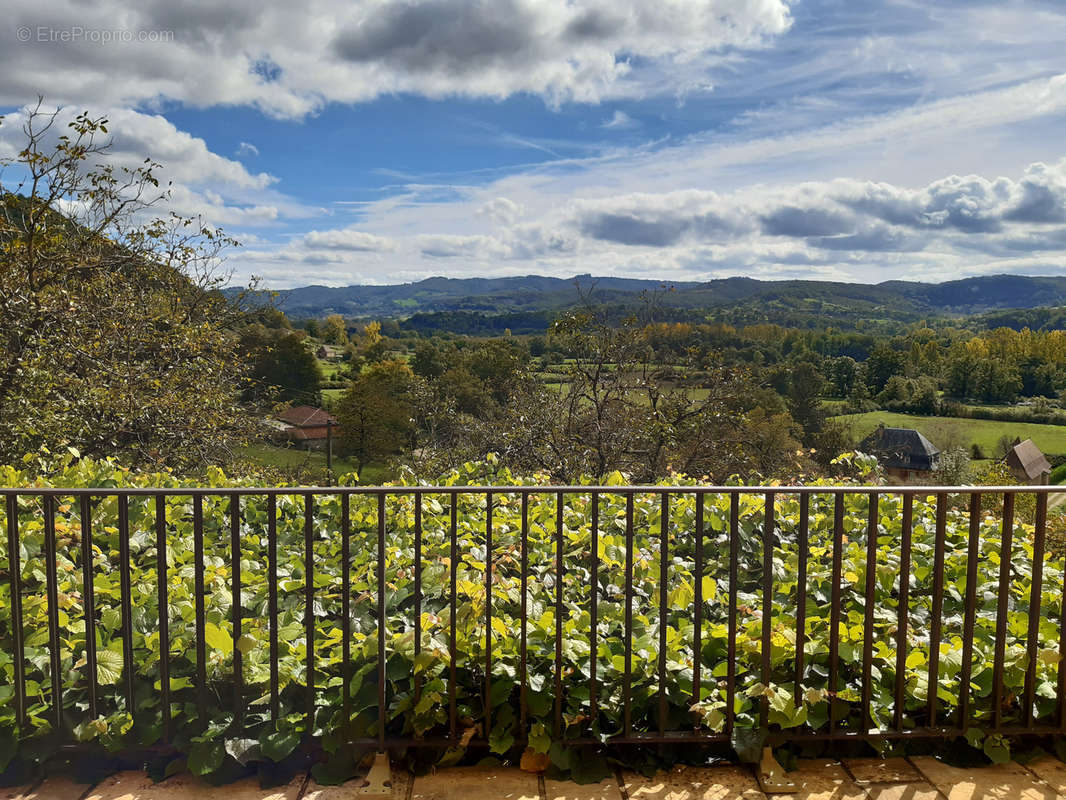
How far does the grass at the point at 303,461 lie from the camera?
38.3ft

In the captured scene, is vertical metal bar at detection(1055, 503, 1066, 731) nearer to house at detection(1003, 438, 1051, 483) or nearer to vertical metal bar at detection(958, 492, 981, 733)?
vertical metal bar at detection(958, 492, 981, 733)

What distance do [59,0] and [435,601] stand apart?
7.52 meters

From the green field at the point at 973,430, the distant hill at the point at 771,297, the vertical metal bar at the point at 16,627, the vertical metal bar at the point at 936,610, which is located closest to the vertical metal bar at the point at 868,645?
the vertical metal bar at the point at 936,610

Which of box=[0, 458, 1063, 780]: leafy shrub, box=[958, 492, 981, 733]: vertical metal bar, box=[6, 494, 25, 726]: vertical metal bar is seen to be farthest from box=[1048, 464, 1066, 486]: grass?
box=[6, 494, 25, 726]: vertical metal bar

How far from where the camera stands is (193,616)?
2.11 metres

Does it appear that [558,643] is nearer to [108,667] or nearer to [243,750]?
[243,750]

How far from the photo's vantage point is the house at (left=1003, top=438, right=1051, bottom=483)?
96.5 feet

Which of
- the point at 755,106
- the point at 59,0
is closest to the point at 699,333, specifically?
the point at 755,106

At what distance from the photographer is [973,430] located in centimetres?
3175

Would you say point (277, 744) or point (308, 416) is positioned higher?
point (277, 744)

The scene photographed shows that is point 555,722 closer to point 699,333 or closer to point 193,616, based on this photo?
point 193,616

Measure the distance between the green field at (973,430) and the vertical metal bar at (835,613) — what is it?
87.5 feet

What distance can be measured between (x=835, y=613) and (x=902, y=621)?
0.58 feet

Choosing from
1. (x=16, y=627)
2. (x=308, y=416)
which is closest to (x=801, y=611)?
(x=16, y=627)
